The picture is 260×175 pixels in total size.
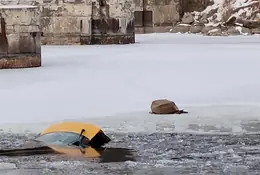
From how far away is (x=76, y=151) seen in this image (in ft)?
21.0

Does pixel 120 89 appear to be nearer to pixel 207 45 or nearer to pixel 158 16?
pixel 207 45

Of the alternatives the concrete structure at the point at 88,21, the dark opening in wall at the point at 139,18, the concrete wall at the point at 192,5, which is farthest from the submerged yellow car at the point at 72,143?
the concrete wall at the point at 192,5

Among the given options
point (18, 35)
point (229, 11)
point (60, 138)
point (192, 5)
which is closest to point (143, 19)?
point (192, 5)

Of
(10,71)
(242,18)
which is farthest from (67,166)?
(242,18)

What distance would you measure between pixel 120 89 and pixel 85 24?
1033 centimetres

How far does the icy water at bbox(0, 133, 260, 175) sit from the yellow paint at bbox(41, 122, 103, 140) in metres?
0.18

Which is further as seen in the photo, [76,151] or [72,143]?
[72,143]

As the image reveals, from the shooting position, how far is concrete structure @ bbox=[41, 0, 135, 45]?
19812 millimetres

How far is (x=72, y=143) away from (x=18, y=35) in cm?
645

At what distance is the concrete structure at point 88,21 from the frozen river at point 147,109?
563 centimetres

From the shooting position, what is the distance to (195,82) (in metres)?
10.3

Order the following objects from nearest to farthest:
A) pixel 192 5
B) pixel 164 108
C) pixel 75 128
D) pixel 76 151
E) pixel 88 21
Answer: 1. pixel 76 151
2. pixel 75 128
3. pixel 164 108
4. pixel 88 21
5. pixel 192 5

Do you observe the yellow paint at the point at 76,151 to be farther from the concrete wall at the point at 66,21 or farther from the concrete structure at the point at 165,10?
the concrete structure at the point at 165,10

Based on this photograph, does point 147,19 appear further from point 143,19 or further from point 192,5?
point 192,5
